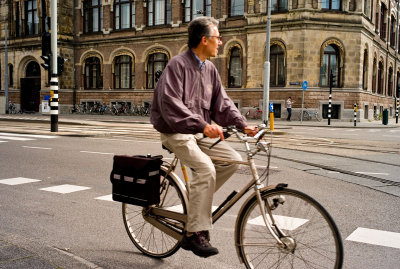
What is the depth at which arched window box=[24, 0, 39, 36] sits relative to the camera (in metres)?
37.6

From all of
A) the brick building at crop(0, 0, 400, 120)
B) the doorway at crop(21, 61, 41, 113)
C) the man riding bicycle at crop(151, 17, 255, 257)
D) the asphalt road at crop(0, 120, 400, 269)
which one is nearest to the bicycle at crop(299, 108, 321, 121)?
the brick building at crop(0, 0, 400, 120)

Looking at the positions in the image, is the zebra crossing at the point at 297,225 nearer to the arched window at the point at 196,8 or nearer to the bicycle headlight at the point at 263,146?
the bicycle headlight at the point at 263,146

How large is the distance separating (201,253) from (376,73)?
34.1 m

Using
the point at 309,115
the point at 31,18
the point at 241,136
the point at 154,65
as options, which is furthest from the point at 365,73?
the point at 241,136


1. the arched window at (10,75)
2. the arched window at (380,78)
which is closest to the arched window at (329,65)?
the arched window at (380,78)

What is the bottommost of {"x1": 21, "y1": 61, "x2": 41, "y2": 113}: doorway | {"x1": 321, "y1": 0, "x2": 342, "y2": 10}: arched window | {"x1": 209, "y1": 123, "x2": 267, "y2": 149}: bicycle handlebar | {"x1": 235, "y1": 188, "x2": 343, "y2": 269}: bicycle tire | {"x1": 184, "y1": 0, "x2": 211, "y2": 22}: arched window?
{"x1": 235, "y1": 188, "x2": 343, "y2": 269}: bicycle tire

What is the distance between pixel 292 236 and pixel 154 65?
31.3 meters

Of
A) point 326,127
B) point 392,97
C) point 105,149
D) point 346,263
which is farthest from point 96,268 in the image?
point 392,97

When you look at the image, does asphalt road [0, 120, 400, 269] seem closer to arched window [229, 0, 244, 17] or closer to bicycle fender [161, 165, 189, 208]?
bicycle fender [161, 165, 189, 208]

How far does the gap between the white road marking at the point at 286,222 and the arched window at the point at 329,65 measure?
25.8 m

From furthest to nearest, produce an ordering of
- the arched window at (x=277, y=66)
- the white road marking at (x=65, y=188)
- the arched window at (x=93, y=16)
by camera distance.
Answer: the arched window at (x=93, y=16)
the arched window at (x=277, y=66)
the white road marking at (x=65, y=188)

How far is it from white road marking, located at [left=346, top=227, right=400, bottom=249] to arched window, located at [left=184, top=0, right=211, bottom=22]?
27.9m

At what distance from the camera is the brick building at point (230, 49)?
2700 cm

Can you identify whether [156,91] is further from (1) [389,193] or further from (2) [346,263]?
(1) [389,193]
